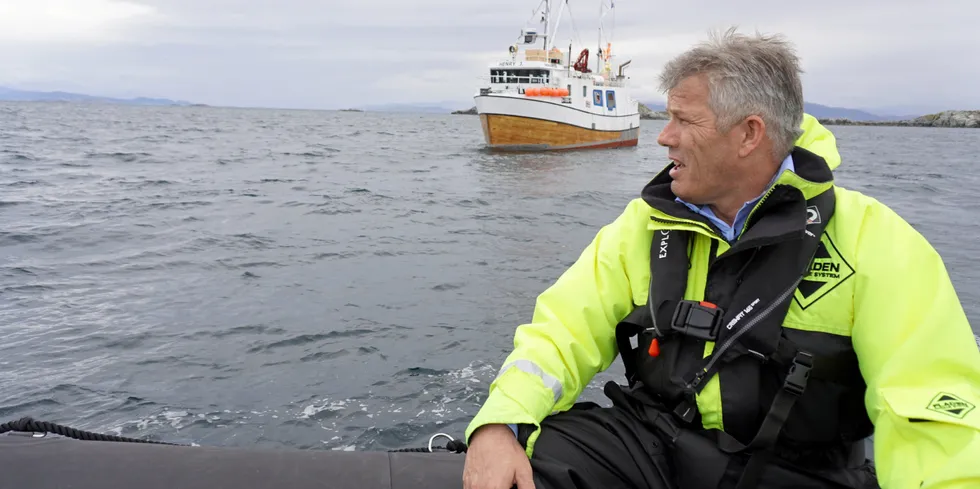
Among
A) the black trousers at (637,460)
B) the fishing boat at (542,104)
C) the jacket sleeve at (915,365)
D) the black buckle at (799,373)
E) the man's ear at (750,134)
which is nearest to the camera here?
the jacket sleeve at (915,365)

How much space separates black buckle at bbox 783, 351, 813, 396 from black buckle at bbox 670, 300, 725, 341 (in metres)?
0.21

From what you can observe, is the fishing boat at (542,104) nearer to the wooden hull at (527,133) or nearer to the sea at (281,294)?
the wooden hull at (527,133)

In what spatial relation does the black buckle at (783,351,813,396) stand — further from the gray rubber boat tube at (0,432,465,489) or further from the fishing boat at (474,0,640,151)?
the fishing boat at (474,0,640,151)

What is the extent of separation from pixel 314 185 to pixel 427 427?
1240cm

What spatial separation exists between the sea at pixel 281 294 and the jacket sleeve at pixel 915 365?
2880 millimetres

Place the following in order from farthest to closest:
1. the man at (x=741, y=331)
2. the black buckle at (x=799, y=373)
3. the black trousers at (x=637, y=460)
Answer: the black trousers at (x=637, y=460)
the black buckle at (x=799, y=373)
the man at (x=741, y=331)

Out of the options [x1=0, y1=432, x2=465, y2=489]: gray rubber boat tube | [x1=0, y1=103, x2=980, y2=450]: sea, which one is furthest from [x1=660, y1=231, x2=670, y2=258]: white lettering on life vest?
[x1=0, y1=103, x2=980, y2=450]: sea

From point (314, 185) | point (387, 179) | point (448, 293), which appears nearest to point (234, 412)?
point (448, 293)

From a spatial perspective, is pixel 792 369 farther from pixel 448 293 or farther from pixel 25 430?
pixel 448 293

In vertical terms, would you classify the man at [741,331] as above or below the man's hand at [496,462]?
above

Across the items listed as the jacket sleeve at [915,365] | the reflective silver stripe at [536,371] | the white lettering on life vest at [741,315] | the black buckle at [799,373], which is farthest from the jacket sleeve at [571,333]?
the jacket sleeve at [915,365]

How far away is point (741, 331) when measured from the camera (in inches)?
75.5

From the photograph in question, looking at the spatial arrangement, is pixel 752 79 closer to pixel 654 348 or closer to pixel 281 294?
pixel 654 348

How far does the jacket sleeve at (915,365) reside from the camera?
157 centimetres
